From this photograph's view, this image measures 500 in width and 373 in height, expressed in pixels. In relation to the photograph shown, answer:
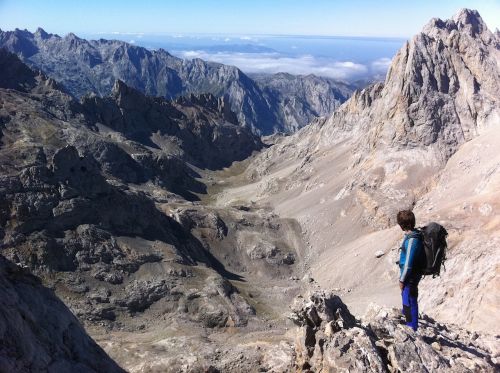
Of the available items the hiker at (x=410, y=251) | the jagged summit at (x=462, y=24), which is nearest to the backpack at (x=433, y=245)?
the hiker at (x=410, y=251)

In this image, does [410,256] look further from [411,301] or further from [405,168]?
[405,168]

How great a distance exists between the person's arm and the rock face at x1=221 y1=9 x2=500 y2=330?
4593cm

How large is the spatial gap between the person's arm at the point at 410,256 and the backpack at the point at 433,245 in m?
0.38

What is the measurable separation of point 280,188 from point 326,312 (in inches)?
4667

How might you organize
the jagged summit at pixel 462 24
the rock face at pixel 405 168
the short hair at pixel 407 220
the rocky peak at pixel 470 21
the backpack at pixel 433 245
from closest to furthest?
the backpack at pixel 433 245 → the short hair at pixel 407 220 → the rock face at pixel 405 168 → the jagged summit at pixel 462 24 → the rocky peak at pixel 470 21

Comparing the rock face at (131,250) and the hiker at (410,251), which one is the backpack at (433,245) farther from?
the rock face at (131,250)

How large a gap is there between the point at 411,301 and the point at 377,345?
3.20 meters

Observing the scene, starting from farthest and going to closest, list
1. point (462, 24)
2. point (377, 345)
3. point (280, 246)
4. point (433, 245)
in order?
point (462, 24) → point (280, 246) → point (377, 345) → point (433, 245)

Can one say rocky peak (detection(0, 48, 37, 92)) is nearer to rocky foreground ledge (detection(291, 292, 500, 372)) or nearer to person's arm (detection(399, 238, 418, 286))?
rocky foreground ledge (detection(291, 292, 500, 372))

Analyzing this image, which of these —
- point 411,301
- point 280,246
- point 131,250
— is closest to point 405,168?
point 280,246

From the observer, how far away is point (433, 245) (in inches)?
667

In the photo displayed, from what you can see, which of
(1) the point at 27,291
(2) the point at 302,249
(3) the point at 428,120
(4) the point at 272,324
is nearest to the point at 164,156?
(2) the point at 302,249

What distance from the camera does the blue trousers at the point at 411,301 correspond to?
59.7 feet

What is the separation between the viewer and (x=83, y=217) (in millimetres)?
73250
